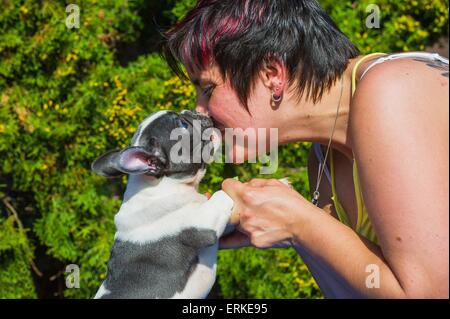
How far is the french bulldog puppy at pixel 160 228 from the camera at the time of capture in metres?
2.51

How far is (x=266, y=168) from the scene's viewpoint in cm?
416

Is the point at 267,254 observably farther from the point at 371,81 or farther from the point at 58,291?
the point at 371,81

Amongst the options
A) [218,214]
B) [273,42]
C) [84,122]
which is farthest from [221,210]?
[84,122]

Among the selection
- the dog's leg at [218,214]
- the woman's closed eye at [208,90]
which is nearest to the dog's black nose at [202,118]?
the woman's closed eye at [208,90]

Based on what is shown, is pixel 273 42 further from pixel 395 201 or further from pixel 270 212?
pixel 395 201

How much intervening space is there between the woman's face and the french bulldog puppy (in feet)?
0.70

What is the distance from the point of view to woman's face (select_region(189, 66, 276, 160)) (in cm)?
234

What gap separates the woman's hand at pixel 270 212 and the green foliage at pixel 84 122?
76.8 inches

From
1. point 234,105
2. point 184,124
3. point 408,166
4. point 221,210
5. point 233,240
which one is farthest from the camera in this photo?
point 184,124

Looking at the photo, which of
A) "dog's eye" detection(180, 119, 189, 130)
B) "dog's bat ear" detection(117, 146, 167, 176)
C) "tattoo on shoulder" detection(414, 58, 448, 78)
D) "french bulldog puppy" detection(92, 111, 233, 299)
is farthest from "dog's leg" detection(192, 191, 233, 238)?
"tattoo on shoulder" detection(414, 58, 448, 78)

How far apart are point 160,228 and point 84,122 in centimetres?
193

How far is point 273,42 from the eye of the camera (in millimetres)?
2244
